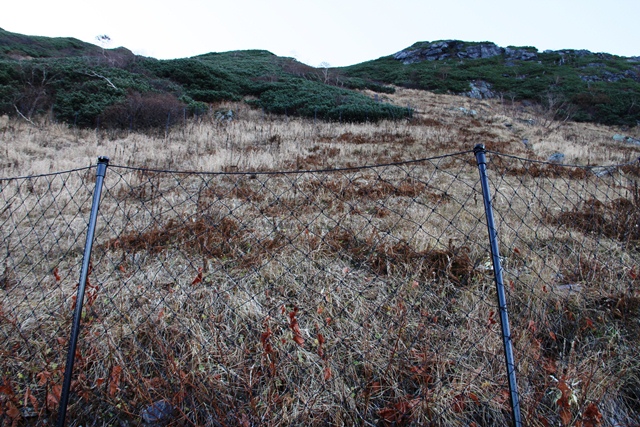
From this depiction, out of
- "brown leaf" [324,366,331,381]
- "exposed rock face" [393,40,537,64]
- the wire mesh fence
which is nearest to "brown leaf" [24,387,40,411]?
the wire mesh fence

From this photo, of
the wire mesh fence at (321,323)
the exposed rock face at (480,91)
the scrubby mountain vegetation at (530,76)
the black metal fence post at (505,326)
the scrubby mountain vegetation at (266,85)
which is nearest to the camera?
the black metal fence post at (505,326)

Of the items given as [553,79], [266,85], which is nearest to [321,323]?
[266,85]

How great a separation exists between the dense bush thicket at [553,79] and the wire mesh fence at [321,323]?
22777mm

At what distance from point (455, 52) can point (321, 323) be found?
155 feet

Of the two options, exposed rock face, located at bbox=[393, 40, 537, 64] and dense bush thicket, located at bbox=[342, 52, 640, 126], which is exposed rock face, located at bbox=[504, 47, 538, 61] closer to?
exposed rock face, located at bbox=[393, 40, 537, 64]

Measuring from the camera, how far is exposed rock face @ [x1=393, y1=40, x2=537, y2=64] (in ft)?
125

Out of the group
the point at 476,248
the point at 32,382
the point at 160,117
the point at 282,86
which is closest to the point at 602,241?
the point at 476,248

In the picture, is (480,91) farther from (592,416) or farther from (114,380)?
(114,380)

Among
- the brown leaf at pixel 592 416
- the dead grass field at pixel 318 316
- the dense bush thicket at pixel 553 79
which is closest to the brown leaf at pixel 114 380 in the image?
the dead grass field at pixel 318 316

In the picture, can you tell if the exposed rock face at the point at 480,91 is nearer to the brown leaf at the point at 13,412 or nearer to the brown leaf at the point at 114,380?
the brown leaf at the point at 114,380

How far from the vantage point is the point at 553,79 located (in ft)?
90.0

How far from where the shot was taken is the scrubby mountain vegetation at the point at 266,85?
10789mm

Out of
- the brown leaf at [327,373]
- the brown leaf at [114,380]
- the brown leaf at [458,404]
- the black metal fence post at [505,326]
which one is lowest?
the brown leaf at [114,380]

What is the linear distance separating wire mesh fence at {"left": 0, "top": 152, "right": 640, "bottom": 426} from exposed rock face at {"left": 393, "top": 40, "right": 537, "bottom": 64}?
4207cm
